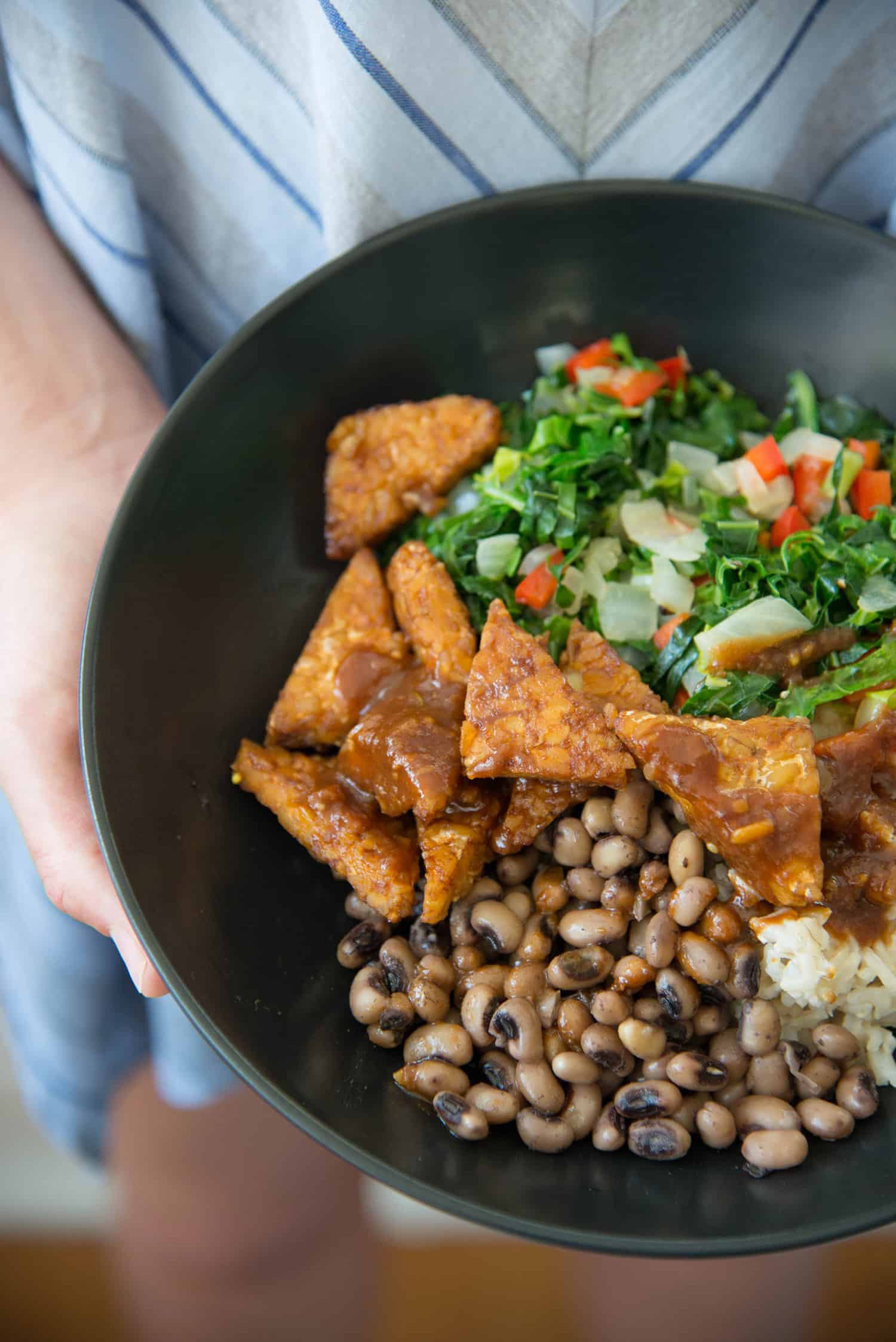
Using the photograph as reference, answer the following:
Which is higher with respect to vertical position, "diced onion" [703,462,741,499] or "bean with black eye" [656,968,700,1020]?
"diced onion" [703,462,741,499]

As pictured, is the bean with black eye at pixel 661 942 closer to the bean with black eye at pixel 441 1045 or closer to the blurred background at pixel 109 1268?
the bean with black eye at pixel 441 1045

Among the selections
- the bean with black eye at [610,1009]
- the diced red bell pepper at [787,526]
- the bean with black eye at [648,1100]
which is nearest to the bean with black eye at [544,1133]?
the bean with black eye at [648,1100]

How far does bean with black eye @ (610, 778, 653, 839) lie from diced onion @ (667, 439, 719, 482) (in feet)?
3.13

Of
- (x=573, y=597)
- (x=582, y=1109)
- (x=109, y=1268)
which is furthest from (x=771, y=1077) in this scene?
(x=109, y=1268)

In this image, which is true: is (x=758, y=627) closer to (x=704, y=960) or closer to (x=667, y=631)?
(x=667, y=631)

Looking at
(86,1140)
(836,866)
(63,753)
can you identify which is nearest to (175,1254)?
(86,1140)

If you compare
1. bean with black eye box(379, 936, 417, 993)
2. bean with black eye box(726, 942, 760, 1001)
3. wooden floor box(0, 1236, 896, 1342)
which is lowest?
wooden floor box(0, 1236, 896, 1342)

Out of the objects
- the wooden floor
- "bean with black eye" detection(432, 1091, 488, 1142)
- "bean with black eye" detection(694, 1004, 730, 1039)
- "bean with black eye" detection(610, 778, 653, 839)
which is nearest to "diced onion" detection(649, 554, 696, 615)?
"bean with black eye" detection(610, 778, 653, 839)

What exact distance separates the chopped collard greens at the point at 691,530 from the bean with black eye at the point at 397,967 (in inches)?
32.5

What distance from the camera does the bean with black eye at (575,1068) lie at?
2.25 meters

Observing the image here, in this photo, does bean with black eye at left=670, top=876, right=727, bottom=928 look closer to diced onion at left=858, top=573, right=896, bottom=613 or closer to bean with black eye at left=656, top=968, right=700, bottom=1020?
bean with black eye at left=656, top=968, right=700, bottom=1020

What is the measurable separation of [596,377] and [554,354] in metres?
0.15

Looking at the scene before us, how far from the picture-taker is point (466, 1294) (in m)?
5.84

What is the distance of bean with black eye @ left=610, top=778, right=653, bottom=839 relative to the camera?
7.84ft
